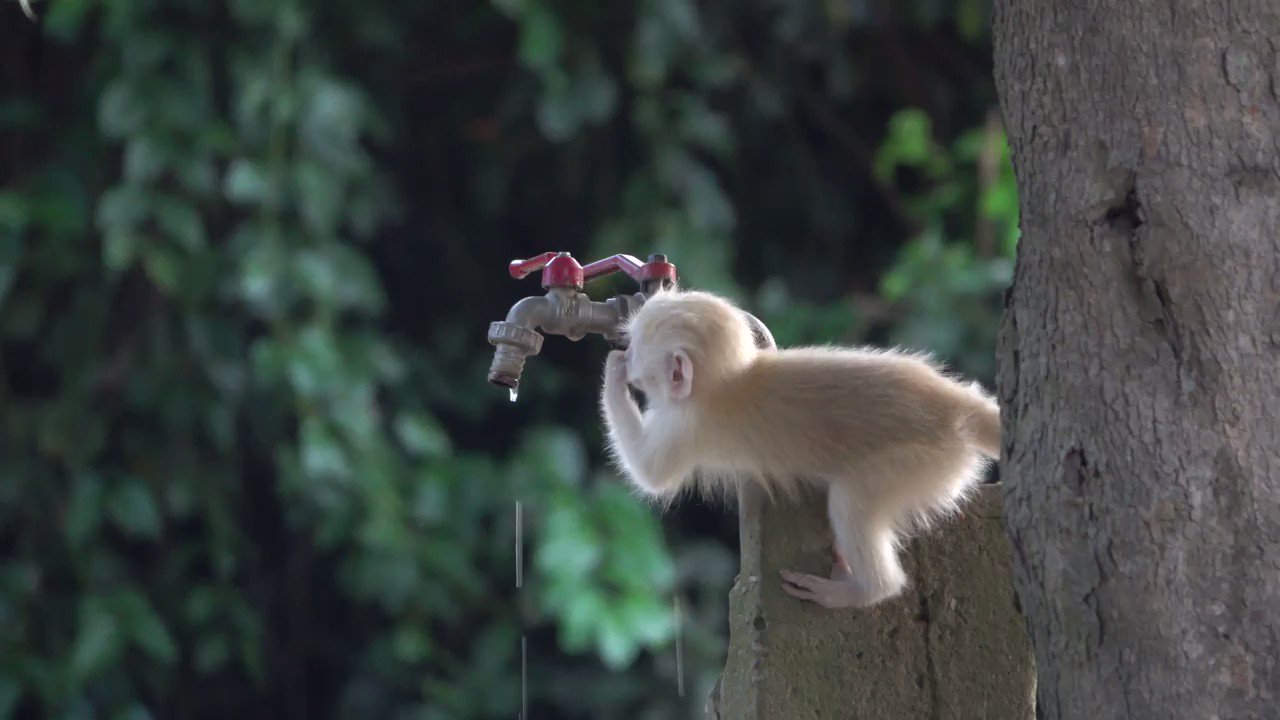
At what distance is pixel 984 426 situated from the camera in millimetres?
1473

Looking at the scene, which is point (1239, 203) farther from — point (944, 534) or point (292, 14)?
point (292, 14)

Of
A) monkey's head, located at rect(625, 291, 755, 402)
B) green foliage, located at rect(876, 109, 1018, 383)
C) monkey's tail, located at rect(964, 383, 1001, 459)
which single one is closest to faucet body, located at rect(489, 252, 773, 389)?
monkey's head, located at rect(625, 291, 755, 402)

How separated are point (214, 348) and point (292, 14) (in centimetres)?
79

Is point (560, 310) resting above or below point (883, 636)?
above

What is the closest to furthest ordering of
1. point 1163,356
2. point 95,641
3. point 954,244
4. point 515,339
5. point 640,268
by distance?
point 1163,356 < point 515,339 < point 640,268 < point 95,641 < point 954,244

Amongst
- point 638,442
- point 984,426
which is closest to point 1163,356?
point 984,426

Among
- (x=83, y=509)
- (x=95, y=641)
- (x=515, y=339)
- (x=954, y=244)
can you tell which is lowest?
(x=515, y=339)

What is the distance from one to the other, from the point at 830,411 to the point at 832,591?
7.0 inches

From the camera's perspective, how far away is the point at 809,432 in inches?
57.1

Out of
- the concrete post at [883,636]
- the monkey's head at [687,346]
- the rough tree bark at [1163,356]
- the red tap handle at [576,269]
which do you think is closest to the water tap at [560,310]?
the red tap handle at [576,269]

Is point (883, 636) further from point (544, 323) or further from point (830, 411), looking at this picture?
point (544, 323)

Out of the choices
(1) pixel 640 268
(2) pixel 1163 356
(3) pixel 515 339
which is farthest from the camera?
(1) pixel 640 268

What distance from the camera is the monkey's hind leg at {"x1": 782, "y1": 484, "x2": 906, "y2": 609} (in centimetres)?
140

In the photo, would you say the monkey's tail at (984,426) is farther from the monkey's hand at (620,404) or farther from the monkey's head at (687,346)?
the monkey's hand at (620,404)
